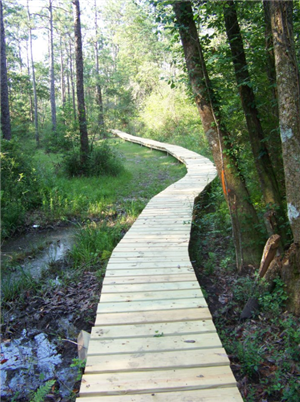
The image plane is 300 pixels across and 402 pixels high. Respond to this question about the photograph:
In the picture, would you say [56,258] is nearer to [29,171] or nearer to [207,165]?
[29,171]

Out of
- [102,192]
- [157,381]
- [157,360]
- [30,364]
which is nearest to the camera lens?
[157,381]

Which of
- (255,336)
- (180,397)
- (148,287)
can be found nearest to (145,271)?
(148,287)

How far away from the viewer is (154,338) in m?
2.74

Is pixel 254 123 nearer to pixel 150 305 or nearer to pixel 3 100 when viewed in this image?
pixel 150 305

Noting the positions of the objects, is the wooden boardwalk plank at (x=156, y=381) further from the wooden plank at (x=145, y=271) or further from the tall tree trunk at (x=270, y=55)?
the tall tree trunk at (x=270, y=55)

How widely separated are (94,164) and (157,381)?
975 centimetres

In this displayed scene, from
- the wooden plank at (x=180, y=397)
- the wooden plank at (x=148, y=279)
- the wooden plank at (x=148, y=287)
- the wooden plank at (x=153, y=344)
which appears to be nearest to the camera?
the wooden plank at (x=180, y=397)

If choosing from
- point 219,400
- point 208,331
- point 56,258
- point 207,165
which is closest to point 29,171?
point 56,258

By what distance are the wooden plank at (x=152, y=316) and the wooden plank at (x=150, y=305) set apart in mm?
52

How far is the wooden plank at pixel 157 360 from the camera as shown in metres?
2.38

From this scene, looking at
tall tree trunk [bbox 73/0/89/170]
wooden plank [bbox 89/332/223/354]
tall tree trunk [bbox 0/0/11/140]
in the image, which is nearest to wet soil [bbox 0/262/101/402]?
wooden plank [bbox 89/332/223/354]

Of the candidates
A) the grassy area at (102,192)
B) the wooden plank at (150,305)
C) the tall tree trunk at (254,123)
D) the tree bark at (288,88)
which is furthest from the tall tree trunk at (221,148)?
the grassy area at (102,192)

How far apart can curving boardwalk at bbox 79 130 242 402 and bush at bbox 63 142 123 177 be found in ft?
22.7

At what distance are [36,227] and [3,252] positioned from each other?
134cm
